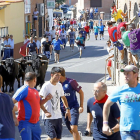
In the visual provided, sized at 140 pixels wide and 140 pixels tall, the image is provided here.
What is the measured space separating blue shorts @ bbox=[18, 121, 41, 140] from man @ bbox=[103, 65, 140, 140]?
1782mm

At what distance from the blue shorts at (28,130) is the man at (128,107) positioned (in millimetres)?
1782

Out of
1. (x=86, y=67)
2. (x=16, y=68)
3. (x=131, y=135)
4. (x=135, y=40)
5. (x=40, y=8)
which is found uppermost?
(x=40, y=8)

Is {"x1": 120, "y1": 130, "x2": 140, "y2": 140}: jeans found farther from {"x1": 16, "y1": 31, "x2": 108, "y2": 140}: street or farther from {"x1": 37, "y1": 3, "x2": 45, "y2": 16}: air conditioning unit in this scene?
{"x1": 37, "y1": 3, "x2": 45, "y2": 16}: air conditioning unit

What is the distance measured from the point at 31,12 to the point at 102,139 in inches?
1143

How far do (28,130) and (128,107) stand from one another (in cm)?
215

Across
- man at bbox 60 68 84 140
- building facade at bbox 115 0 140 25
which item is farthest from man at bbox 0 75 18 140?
building facade at bbox 115 0 140 25

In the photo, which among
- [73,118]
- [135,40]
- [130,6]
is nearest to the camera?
[73,118]

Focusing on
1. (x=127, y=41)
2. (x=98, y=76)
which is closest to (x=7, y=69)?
(x=127, y=41)

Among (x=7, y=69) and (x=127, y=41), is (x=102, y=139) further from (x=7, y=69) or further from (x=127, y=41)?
(x=7, y=69)

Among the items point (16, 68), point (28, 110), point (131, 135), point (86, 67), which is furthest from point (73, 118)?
point (86, 67)

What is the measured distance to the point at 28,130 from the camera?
8414 millimetres

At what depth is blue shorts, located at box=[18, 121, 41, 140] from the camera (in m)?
8.40

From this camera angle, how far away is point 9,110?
717cm

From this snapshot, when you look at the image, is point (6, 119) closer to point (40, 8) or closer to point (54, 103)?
point (54, 103)
